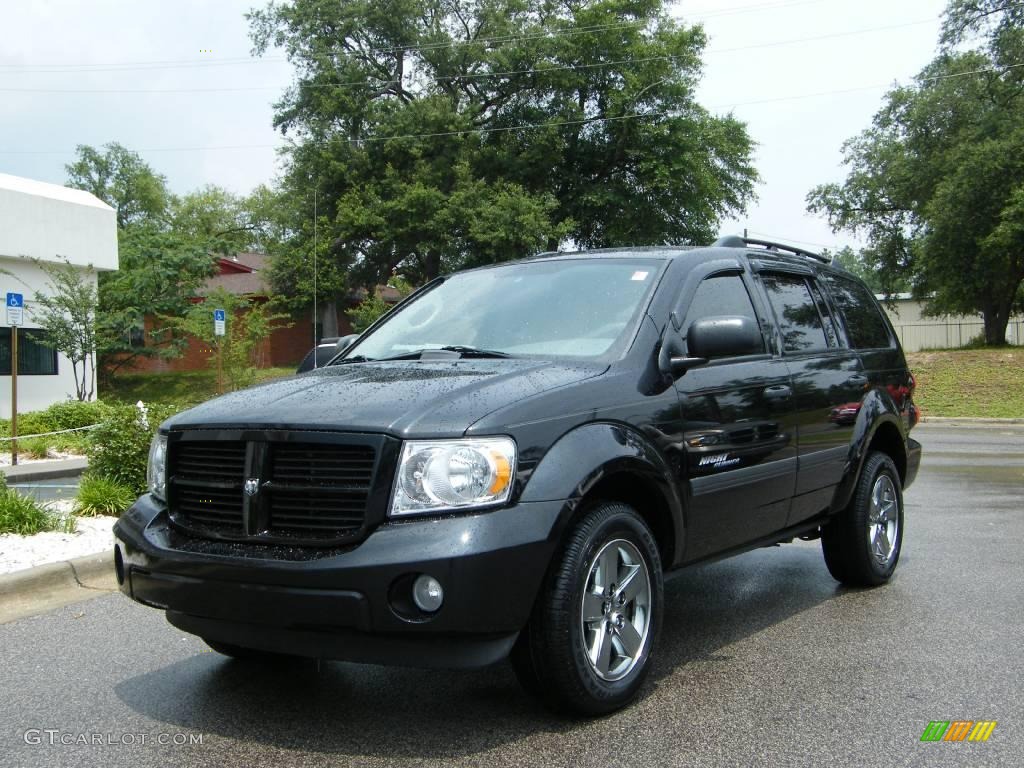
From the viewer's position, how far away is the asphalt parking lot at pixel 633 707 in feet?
11.9

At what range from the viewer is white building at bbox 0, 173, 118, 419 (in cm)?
2330

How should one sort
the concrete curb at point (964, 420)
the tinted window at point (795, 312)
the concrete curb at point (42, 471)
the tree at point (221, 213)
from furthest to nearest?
the tree at point (221, 213)
the concrete curb at point (964, 420)
the concrete curb at point (42, 471)
the tinted window at point (795, 312)

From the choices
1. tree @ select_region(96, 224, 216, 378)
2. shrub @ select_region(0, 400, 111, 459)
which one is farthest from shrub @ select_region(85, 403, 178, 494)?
tree @ select_region(96, 224, 216, 378)

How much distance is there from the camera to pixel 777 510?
203 inches

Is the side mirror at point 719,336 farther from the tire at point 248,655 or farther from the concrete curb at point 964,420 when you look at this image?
the concrete curb at point 964,420

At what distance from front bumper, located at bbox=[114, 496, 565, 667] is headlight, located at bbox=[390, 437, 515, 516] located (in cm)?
5

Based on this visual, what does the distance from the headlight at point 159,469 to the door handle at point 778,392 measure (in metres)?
2.84

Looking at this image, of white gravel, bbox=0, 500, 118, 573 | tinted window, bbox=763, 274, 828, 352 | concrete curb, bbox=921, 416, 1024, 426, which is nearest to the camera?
tinted window, bbox=763, 274, 828, 352

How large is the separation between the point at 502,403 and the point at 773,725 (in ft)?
5.26

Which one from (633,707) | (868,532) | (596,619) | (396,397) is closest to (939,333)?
(868,532)

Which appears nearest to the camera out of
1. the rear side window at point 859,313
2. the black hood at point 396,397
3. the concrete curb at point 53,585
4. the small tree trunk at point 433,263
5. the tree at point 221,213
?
the black hood at point 396,397

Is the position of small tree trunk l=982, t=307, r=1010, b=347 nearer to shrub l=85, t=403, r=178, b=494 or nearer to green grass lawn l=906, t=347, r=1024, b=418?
green grass lawn l=906, t=347, r=1024, b=418

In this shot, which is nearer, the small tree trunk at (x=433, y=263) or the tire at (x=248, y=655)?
the tire at (x=248, y=655)

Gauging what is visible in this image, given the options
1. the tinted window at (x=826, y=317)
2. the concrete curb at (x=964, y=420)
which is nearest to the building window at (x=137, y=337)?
the concrete curb at (x=964, y=420)
